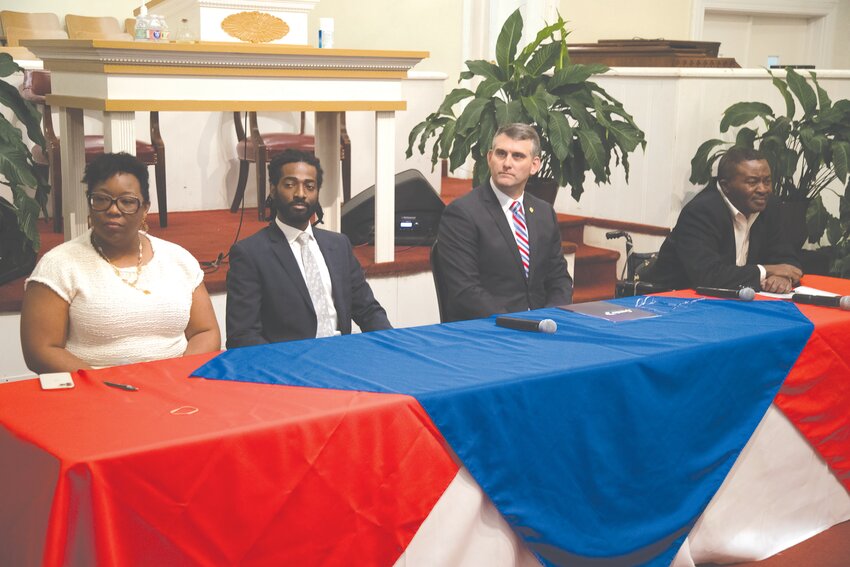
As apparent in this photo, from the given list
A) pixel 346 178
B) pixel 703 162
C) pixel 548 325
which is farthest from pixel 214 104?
pixel 703 162

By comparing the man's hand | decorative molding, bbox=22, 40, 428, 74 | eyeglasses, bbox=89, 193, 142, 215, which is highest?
decorative molding, bbox=22, 40, 428, 74

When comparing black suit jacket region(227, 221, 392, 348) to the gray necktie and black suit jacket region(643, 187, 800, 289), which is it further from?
black suit jacket region(643, 187, 800, 289)

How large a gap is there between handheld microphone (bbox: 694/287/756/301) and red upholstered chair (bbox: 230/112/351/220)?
9.72 ft

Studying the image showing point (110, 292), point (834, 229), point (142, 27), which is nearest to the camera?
point (110, 292)

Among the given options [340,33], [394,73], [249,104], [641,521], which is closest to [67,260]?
[641,521]

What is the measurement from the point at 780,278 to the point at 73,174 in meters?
2.82

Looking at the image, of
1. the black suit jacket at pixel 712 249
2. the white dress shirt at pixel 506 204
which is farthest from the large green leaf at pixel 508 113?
the white dress shirt at pixel 506 204

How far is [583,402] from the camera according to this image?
240cm

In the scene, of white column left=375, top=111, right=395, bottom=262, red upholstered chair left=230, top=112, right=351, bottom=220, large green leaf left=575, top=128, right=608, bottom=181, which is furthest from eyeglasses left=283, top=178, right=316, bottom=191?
red upholstered chair left=230, top=112, right=351, bottom=220

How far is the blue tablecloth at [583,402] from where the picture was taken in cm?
226

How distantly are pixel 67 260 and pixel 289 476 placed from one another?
42.0 inches

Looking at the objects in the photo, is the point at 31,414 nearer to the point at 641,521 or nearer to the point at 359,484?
the point at 359,484

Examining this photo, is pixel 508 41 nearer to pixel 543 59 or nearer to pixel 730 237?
pixel 543 59

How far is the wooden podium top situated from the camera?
6.30 m
